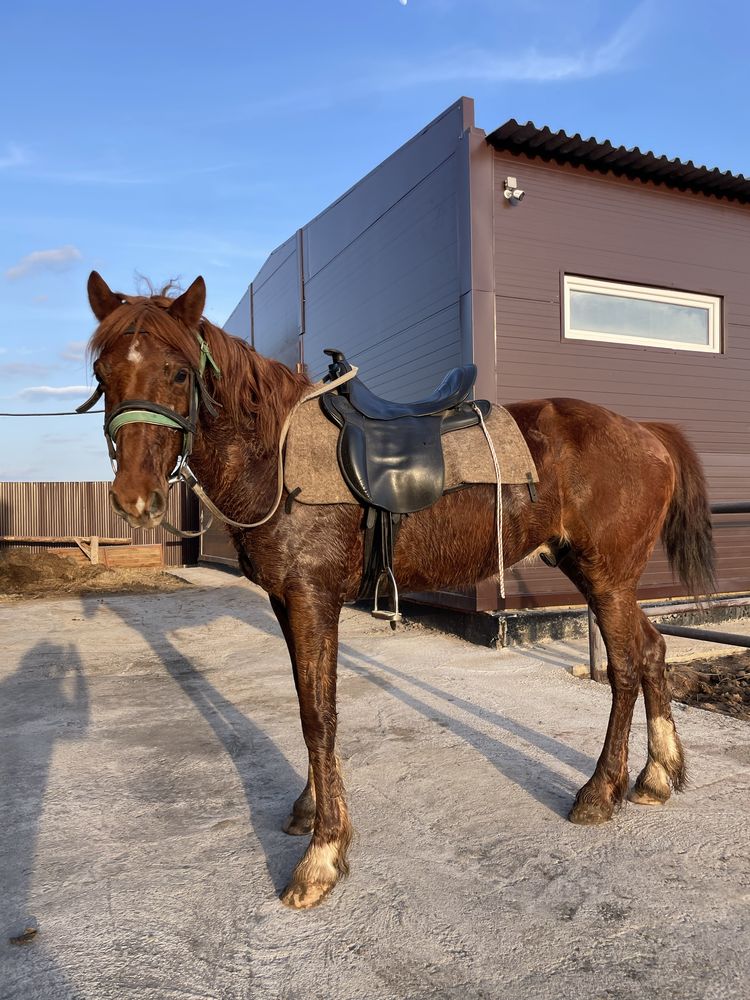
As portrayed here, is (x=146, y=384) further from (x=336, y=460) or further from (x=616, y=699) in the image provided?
(x=616, y=699)

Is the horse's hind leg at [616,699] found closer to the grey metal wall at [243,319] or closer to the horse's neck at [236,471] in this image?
the horse's neck at [236,471]

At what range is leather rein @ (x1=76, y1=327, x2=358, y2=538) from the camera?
6.98ft

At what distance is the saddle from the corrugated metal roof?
474 cm

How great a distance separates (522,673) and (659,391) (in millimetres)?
3912

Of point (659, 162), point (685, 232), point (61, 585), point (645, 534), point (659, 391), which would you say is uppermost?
point (659, 162)

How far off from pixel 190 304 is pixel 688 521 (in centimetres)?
269

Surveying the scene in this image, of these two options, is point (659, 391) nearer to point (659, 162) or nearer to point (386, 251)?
point (659, 162)

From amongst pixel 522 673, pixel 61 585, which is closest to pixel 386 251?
pixel 522 673

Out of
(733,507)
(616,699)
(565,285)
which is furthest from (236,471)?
(565,285)

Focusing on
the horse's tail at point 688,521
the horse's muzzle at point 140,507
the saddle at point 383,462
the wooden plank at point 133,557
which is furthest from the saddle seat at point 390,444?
the wooden plank at point 133,557

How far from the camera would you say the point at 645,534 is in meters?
3.04

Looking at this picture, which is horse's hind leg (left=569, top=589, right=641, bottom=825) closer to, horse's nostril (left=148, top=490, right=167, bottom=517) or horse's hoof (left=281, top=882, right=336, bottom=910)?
horse's hoof (left=281, top=882, right=336, bottom=910)

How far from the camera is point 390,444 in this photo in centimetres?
262

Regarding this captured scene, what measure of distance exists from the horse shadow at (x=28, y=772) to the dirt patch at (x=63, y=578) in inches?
212
